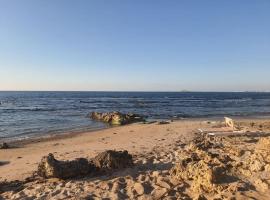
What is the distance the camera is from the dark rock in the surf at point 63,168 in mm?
8508

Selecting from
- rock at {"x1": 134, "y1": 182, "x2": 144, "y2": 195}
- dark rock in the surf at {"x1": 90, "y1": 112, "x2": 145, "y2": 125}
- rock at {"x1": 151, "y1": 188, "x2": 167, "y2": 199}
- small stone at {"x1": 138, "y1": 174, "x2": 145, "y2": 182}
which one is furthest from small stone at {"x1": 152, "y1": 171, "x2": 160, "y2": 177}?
dark rock in the surf at {"x1": 90, "y1": 112, "x2": 145, "y2": 125}

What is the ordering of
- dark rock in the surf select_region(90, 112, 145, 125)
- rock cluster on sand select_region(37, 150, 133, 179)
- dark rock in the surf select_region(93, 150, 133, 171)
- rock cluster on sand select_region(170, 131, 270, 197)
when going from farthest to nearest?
1. dark rock in the surf select_region(90, 112, 145, 125)
2. dark rock in the surf select_region(93, 150, 133, 171)
3. rock cluster on sand select_region(37, 150, 133, 179)
4. rock cluster on sand select_region(170, 131, 270, 197)

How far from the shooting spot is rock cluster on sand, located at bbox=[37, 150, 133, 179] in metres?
8.54

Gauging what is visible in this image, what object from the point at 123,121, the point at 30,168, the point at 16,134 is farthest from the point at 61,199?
the point at 123,121

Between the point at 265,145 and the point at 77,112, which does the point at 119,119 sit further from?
the point at 265,145

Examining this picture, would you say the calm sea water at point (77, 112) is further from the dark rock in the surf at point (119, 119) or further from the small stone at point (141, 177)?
the small stone at point (141, 177)

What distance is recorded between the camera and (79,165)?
8.77m

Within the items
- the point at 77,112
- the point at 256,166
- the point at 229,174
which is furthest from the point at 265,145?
the point at 77,112

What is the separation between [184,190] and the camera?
7.20 m

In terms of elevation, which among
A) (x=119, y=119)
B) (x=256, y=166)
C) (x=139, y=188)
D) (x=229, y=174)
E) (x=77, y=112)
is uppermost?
(x=256, y=166)

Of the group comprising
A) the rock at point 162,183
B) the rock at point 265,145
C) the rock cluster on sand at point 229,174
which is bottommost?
the rock at point 162,183

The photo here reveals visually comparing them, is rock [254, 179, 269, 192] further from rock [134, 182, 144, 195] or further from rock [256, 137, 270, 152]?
rock [134, 182, 144, 195]

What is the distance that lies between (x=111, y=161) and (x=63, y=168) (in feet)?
4.39

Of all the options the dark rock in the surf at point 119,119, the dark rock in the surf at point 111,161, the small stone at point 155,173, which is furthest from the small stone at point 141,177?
the dark rock in the surf at point 119,119
